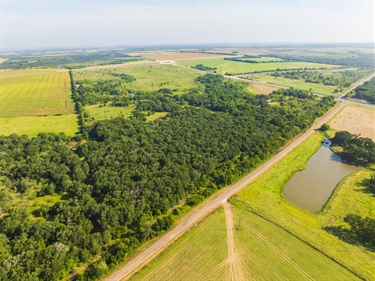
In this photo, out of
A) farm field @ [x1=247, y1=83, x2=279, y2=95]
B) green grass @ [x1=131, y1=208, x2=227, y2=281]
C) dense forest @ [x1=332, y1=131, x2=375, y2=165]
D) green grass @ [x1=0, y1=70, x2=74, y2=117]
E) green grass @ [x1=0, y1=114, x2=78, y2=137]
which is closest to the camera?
green grass @ [x1=131, y1=208, x2=227, y2=281]

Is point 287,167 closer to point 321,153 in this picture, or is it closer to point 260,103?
point 321,153

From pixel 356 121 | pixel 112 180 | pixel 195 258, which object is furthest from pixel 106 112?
pixel 356 121

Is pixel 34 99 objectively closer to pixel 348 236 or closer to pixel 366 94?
pixel 348 236

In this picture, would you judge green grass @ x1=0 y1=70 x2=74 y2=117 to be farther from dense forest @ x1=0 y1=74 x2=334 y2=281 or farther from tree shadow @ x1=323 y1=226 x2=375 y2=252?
tree shadow @ x1=323 y1=226 x2=375 y2=252

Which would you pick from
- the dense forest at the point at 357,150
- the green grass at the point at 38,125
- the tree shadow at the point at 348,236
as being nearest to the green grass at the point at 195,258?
the tree shadow at the point at 348,236

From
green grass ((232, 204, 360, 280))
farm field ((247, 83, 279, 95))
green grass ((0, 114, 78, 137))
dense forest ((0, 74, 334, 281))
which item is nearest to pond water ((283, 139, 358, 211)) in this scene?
dense forest ((0, 74, 334, 281))

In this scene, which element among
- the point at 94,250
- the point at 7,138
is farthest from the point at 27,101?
the point at 94,250
